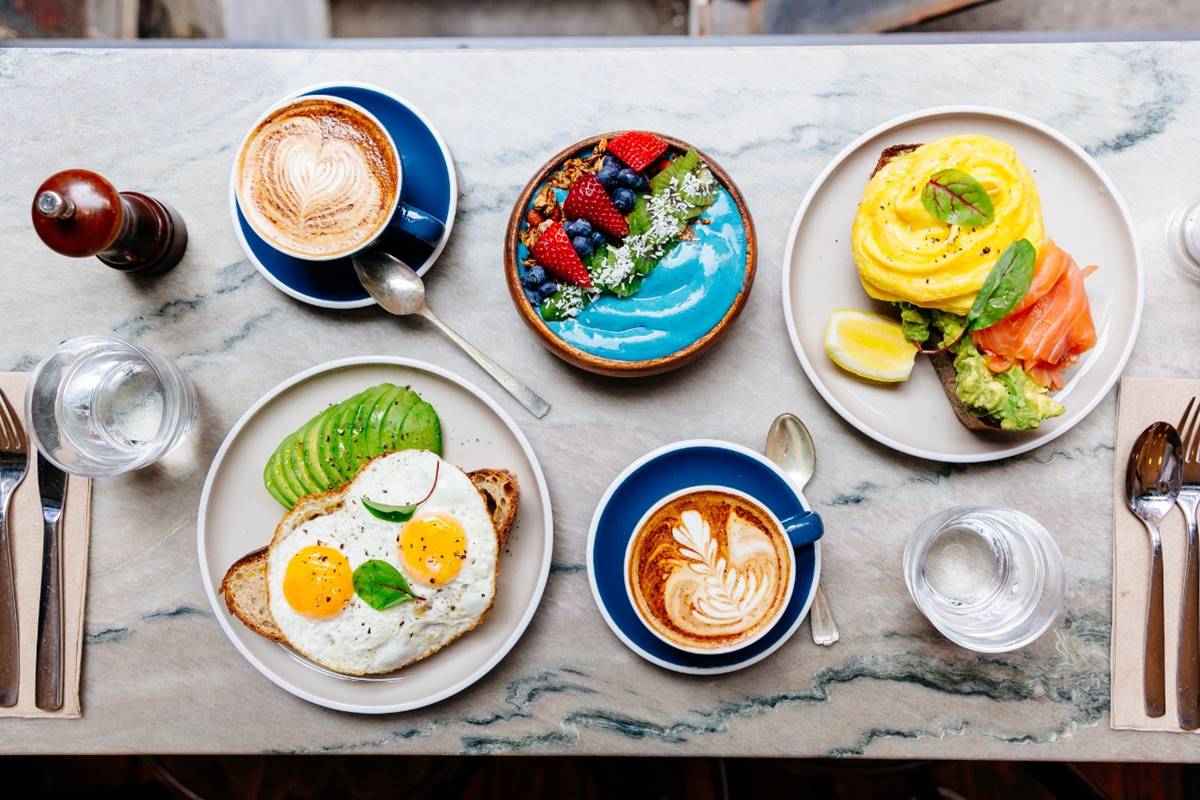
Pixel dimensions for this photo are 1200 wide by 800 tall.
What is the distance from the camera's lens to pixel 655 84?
1.95 metres

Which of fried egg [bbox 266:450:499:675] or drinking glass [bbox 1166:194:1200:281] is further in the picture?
drinking glass [bbox 1166:194:1200:281]

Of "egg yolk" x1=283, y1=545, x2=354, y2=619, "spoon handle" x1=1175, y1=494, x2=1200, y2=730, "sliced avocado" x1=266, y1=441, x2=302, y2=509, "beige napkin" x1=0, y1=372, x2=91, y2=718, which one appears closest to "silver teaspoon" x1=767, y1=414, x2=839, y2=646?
"spoon handle" x1=1175, y1=494, x2=1200, y2=730

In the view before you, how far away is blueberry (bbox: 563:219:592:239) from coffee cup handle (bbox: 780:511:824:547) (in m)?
0.77

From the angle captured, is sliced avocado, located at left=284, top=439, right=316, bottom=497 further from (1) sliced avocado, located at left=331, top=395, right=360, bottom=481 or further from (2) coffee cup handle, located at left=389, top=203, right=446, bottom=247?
(2) coffee cup handle, located at left=389, top=203, right=446, bottom=247

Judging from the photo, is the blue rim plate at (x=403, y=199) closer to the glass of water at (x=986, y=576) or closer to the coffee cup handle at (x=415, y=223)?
the coffee cup handle at (x=415, y=223)

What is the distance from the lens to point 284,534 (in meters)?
1.78

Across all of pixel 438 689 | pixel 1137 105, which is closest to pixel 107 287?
pixel 438 689

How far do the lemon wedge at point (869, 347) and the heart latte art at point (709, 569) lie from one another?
0.43 m

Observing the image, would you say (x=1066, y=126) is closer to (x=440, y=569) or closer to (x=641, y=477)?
(x=641, y=477)

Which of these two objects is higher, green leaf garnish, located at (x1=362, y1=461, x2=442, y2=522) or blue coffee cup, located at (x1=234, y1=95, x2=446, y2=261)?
blue coffee cup, located at (x1=234, y1=95, x2=446, y2=261)

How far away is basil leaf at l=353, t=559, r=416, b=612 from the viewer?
1700 millimetres

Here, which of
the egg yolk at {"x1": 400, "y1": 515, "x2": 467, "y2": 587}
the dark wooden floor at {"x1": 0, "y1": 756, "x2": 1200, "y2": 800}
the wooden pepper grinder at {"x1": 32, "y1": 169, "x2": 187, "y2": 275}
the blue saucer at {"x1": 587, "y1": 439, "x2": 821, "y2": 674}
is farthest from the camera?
the dark wooden floor at {"x1": 0, "y1": 756, "x2": 1200, "y2": 800}

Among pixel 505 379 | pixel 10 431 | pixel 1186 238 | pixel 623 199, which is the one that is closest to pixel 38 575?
pixel 10 431

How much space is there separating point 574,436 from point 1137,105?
5.16ft
